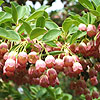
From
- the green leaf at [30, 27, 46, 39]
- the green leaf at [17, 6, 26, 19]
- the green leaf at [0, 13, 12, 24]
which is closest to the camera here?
the green leaf at [30, 27, 46, 39]

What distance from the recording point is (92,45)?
122 centimetres

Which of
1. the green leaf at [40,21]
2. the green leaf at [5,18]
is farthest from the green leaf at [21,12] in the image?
the green leaf at [40,21]

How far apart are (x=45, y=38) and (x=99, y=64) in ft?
1.41

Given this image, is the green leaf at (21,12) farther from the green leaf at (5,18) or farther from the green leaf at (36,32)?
the green leaf at (36,32)

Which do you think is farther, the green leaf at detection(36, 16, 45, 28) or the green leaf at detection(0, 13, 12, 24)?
the green leaf at detection(0, 13, 12, 24)

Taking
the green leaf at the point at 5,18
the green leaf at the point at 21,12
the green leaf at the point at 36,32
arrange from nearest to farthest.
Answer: the green leaf at the point at 36,32 < the green leaf at the point at 5,18 < the green leaf at the point at 21,12

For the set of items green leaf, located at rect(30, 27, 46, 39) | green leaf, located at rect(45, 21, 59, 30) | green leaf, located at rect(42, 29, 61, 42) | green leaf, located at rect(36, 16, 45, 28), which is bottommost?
green leaf, located at rect(45, 21, 59, 30)

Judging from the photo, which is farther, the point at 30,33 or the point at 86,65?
the point at 86,65

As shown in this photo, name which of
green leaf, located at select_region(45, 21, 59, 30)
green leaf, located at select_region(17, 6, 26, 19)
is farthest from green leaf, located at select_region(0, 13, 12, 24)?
green leaf, located at select_region(45, 21, 59, 30)

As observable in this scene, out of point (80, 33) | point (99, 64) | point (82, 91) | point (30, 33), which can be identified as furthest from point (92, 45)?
point (82, 91)

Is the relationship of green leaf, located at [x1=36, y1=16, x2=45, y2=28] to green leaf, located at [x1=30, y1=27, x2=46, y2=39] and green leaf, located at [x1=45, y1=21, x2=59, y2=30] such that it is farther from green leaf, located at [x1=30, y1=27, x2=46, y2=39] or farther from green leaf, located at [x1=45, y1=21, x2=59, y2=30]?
green leaf, located at [x1=45, y1=21, x2=59, y2=30]

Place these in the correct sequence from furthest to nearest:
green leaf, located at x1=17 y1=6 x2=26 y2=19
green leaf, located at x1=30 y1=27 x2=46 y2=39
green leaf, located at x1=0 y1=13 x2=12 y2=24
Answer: green leaf, located at x1=17 y1=6 x2=26 y2=19, green leaf, located at x1=0 y1=13 x2=12 y2=24, green leaf, located at x1=30 y1=27 x2=46 y2=39

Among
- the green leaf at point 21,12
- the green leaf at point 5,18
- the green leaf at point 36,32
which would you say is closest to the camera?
the green leaf at point 36,32

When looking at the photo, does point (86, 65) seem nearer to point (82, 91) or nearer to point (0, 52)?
point (82, 91)
